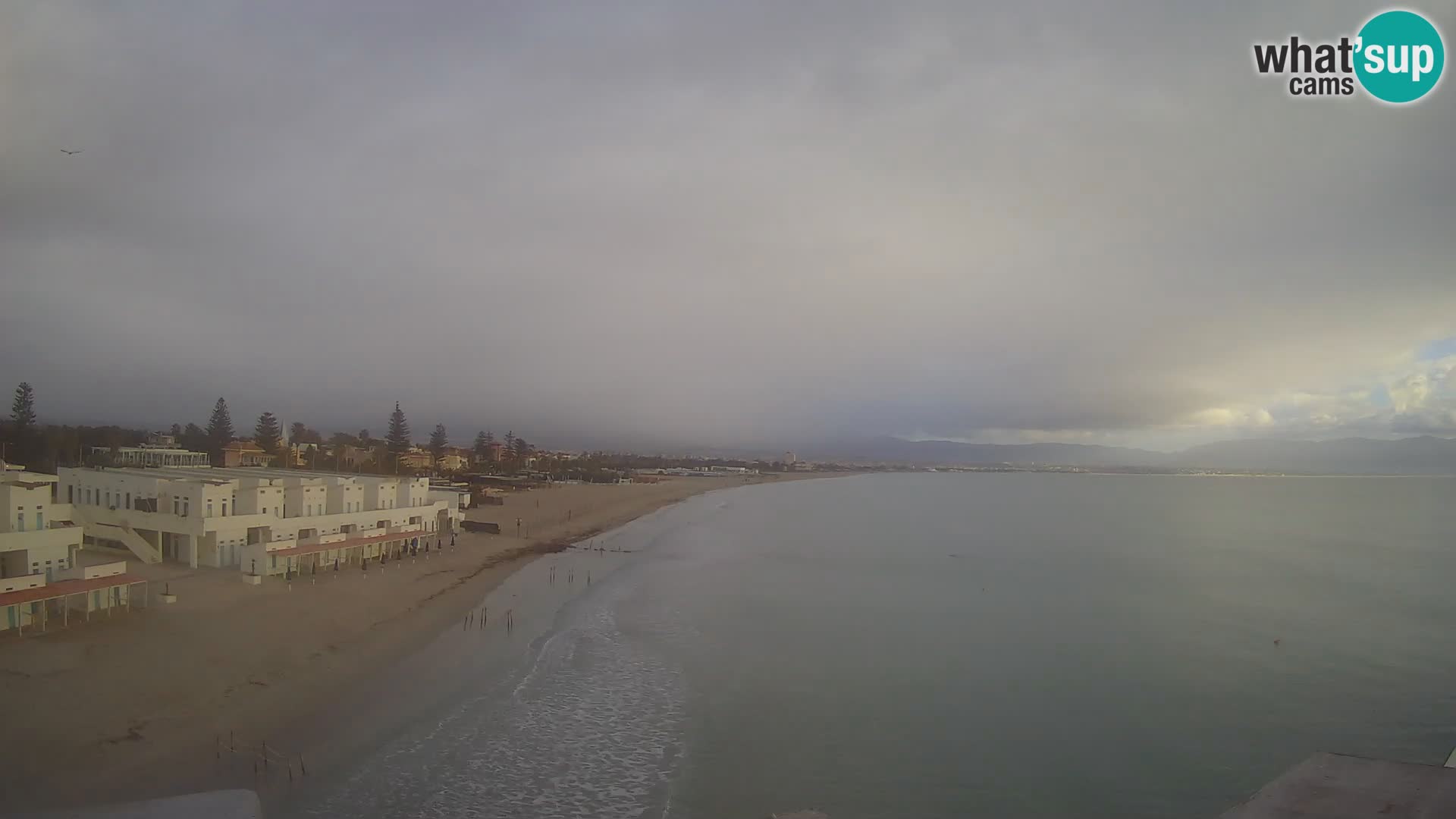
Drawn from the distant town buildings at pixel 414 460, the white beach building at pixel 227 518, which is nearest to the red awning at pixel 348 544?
the white beach building at pixel 227 518

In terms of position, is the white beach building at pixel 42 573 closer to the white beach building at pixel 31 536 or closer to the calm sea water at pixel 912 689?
the white beach building at pixel 31 536

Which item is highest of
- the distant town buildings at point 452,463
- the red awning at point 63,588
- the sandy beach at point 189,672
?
the distant town buildings at point 452,463

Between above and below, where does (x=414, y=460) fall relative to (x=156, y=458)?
below

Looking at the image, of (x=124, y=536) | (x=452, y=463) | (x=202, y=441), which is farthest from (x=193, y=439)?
(x=124, y=536)

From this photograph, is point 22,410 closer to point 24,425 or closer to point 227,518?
point 24,425

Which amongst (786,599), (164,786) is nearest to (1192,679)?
(786,599)

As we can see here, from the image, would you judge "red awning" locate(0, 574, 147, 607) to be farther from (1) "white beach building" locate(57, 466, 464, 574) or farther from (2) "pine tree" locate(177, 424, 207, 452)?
(2) "pine tree" locate(177, 424, 207, 452)
